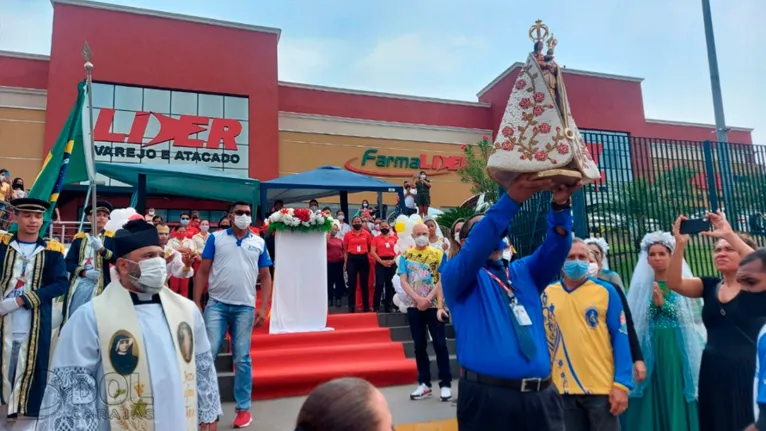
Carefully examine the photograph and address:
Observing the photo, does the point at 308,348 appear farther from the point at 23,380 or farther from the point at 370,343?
the point at 23,380

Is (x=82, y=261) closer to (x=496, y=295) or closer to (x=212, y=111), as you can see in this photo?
(x=496, y=295)

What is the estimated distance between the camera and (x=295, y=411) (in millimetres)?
5504

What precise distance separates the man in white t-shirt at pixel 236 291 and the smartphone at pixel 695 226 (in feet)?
12.5

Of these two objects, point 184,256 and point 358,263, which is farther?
point 358,263

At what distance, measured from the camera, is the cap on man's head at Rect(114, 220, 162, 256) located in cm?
268

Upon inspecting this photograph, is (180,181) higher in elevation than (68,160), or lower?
higher

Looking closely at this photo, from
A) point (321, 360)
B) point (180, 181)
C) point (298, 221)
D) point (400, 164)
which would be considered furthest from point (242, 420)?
point (400, 164)

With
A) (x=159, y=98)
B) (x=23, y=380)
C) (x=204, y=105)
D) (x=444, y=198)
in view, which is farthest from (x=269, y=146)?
(x=23, y=380)

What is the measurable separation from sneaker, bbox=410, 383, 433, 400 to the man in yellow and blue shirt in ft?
8.69

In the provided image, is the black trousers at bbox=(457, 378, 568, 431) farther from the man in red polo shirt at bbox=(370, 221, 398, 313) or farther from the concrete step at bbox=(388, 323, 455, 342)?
the man in red polo shirt at bbox=(370, 221, 398, 313)

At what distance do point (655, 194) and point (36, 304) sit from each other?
8.26 m

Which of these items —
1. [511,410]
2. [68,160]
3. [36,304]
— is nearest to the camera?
[511,410]

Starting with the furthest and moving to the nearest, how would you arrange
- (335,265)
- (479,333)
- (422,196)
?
1. (422,196)
2. (335,265)
3. (479,333)

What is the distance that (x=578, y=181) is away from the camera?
2.34m
